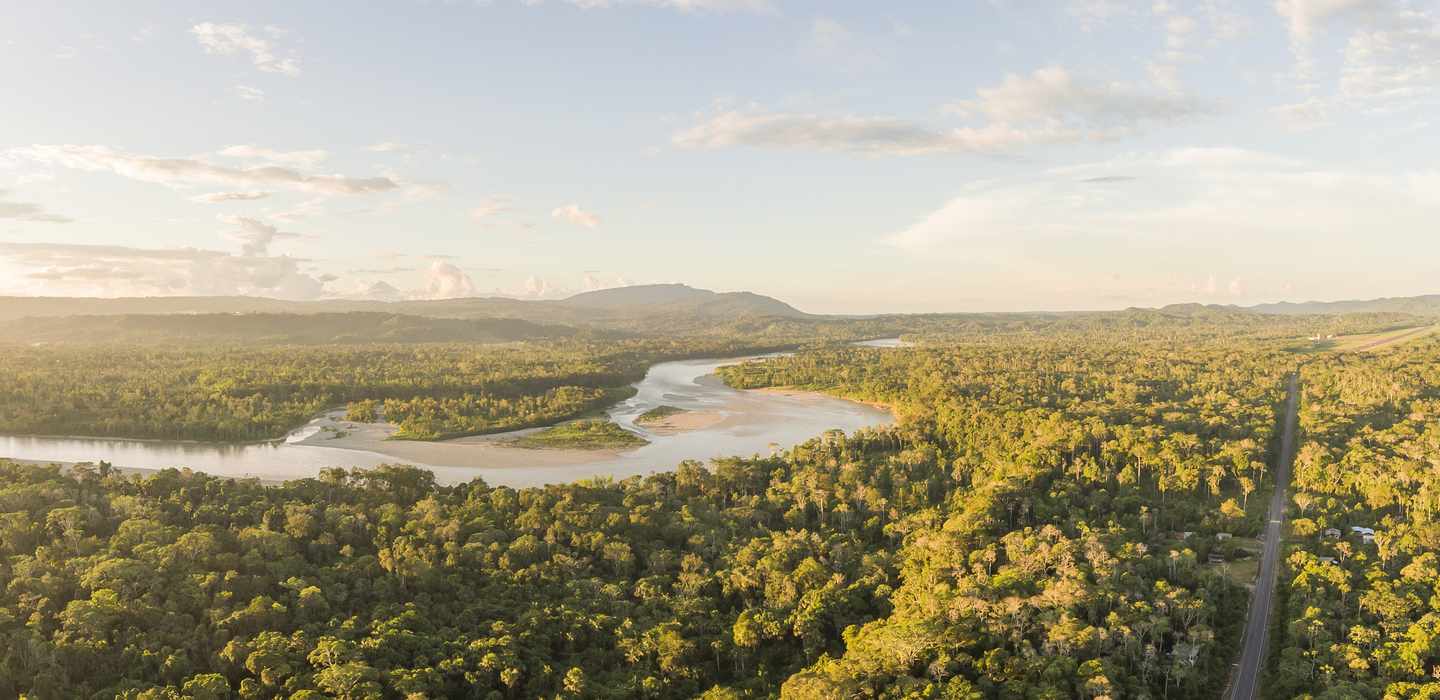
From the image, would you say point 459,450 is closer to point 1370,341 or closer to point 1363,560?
point 1363,560

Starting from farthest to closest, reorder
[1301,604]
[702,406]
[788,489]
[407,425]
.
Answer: [702,406] < [407,425] < [788,489] < [1301,604]

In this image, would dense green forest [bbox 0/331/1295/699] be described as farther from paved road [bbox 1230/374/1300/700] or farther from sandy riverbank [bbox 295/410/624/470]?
sandy riverbank [bbox 295/410/624/470]

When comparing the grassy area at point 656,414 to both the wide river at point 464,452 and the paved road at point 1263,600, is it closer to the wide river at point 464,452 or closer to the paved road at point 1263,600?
the wide river at point 464,452

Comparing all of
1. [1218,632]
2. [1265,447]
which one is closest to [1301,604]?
[1218,632]

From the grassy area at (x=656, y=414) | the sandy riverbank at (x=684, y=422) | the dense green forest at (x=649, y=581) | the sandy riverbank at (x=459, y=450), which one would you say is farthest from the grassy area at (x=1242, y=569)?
the grassy area at (x=656, y=414)

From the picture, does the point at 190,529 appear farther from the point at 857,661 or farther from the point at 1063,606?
the point at 1063,606

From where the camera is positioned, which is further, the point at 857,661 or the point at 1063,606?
the point at 1063,606

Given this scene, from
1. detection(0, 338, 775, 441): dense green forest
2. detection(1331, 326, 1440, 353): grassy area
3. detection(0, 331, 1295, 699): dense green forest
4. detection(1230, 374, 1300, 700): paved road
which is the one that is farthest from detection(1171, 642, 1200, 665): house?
detection(1331, 326, 1440, 353): grassy area
